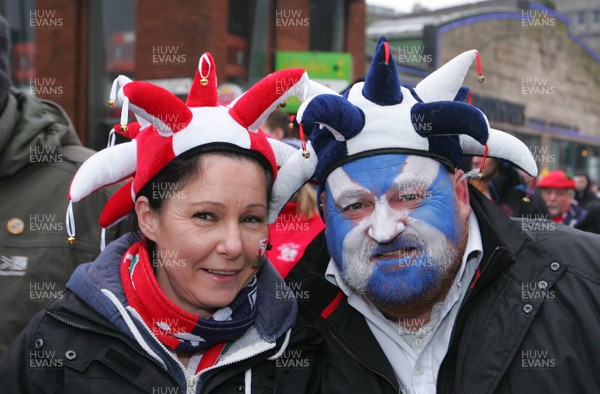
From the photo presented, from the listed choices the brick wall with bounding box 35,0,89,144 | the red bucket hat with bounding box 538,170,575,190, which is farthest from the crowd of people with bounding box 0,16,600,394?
the brick wall with bounding box 35,0,89,144

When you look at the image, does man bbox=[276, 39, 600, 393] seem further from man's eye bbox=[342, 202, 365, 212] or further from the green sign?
the green sign

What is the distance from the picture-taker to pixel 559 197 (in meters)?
7.62

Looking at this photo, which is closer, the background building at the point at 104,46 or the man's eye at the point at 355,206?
the man's eye at the point at 355,206

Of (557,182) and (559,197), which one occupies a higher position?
(557,182)

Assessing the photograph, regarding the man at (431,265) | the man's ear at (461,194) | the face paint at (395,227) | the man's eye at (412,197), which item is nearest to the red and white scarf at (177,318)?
the man at (431,265)

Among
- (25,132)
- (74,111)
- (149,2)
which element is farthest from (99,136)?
(25,132)

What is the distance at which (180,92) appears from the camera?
305 inches

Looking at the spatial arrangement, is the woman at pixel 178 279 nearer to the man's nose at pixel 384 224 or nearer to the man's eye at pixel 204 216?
the man's eye at pixel 204 216

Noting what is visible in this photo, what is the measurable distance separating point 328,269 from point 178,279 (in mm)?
570

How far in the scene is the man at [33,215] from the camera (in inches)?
101

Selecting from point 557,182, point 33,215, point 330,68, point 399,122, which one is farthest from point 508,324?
point 330,68

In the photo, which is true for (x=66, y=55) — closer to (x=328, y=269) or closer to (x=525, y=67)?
(x=328, y=269)

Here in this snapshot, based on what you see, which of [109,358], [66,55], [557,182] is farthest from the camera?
[66,55]

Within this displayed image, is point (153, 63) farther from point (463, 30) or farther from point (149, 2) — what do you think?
point (463, 30)
